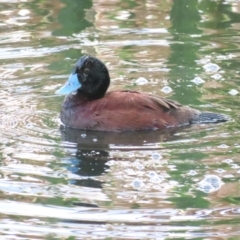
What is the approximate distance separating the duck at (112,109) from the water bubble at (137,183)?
1422 millimetres

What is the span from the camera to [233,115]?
25.5 ft

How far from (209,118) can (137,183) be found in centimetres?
180

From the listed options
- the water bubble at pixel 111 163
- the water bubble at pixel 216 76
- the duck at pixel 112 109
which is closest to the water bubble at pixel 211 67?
the water bubble at pixel 216 76

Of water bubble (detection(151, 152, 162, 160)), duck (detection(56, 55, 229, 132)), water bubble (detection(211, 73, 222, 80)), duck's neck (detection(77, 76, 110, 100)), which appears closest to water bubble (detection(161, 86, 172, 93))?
water bubble (detection(211, 73, 222, 80))

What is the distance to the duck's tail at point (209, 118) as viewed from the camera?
7.65 m

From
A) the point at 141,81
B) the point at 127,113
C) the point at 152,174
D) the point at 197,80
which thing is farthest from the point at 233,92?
the point at 152,174

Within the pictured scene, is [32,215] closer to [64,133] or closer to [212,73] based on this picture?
[64,133]

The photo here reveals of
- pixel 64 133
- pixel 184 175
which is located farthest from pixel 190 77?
pixel 184 175

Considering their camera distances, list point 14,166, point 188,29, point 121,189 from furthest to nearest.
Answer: point 188,29 → point 14,166 → point 121,189

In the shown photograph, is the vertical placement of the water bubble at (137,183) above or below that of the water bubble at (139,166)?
above

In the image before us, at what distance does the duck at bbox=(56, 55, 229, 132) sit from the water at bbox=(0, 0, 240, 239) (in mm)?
122

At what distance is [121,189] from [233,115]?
6.96 ft

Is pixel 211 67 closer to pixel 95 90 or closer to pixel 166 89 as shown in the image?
pixel 166 89

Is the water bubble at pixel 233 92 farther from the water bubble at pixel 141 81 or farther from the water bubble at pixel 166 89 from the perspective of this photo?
the water bubble at pixel 141 81
